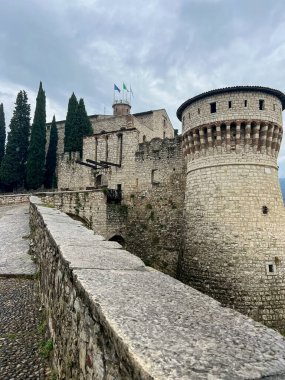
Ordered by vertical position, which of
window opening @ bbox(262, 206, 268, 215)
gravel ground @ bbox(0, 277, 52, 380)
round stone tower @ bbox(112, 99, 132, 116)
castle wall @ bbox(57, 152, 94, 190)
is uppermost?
Answer: round stone tower @ bbox(112, 99, 132, 116)

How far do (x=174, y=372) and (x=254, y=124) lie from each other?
14.2 metres

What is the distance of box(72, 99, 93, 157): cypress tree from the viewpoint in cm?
3269

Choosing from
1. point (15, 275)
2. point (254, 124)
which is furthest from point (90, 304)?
point (254, 124)

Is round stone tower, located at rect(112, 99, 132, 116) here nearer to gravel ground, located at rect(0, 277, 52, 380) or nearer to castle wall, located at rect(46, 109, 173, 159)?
castle wall, located at rect(46, 109, 173, 159)

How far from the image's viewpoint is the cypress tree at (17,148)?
113 feet

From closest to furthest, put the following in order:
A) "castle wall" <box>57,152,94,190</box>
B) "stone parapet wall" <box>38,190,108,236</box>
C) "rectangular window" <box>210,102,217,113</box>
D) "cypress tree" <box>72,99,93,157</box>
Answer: "rectangular window" <box>210,102,217,113</box>, "stone parapet wall" <box>38,190,108,236</box>, "castle wall" <box>57,152,94,190</box>, "cypress tree" <box>72,99,93,157</box>

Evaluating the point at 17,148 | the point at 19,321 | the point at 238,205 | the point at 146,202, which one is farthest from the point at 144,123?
the point at 19,321

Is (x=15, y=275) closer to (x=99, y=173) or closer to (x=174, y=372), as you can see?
(x=174, y=372)

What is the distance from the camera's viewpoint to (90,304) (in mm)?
2135

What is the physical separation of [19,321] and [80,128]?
30.4m

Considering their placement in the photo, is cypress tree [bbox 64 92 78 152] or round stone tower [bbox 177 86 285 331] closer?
round stone tower [bbox 177 86 285 331]

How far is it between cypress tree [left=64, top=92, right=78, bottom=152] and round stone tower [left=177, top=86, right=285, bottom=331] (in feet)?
65.6

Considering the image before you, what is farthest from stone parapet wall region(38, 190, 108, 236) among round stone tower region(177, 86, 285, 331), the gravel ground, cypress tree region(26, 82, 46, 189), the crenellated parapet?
cypress tree region(26, 82, 46, 189)

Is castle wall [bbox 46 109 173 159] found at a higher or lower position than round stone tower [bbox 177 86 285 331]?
higher
